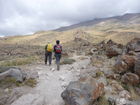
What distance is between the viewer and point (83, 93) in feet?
17.6

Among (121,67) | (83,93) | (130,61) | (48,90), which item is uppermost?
(130,61)

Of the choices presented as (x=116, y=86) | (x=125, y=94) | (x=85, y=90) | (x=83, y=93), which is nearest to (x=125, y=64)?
(x=116, y=86)

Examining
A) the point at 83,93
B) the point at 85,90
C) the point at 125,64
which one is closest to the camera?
the point at 83,93

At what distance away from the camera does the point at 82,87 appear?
18.4 feet

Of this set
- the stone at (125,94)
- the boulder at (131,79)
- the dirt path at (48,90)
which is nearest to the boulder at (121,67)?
the boulder at (131,79)

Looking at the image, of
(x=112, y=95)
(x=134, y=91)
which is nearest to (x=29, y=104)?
(x=112, y=95)

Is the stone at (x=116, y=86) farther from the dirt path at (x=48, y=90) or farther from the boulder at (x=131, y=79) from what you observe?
the dirt path at (x=48, y=90)

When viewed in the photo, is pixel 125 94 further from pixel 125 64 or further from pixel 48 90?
pixel 48 90

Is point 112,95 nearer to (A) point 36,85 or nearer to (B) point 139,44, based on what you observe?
(A) point 36,85

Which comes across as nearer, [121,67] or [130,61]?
[130,61]

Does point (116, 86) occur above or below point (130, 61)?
below

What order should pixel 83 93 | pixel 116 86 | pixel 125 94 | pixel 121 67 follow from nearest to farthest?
pixel 83 93, pixel 125 94, pixel 116 86, pixel 121 67

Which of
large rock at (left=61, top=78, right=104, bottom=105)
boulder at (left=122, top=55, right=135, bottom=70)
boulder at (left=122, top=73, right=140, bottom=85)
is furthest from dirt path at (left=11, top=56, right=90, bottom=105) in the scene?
boulder at (left=122, top=55, right=135, bottom=70)

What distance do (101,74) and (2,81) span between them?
208 inches
